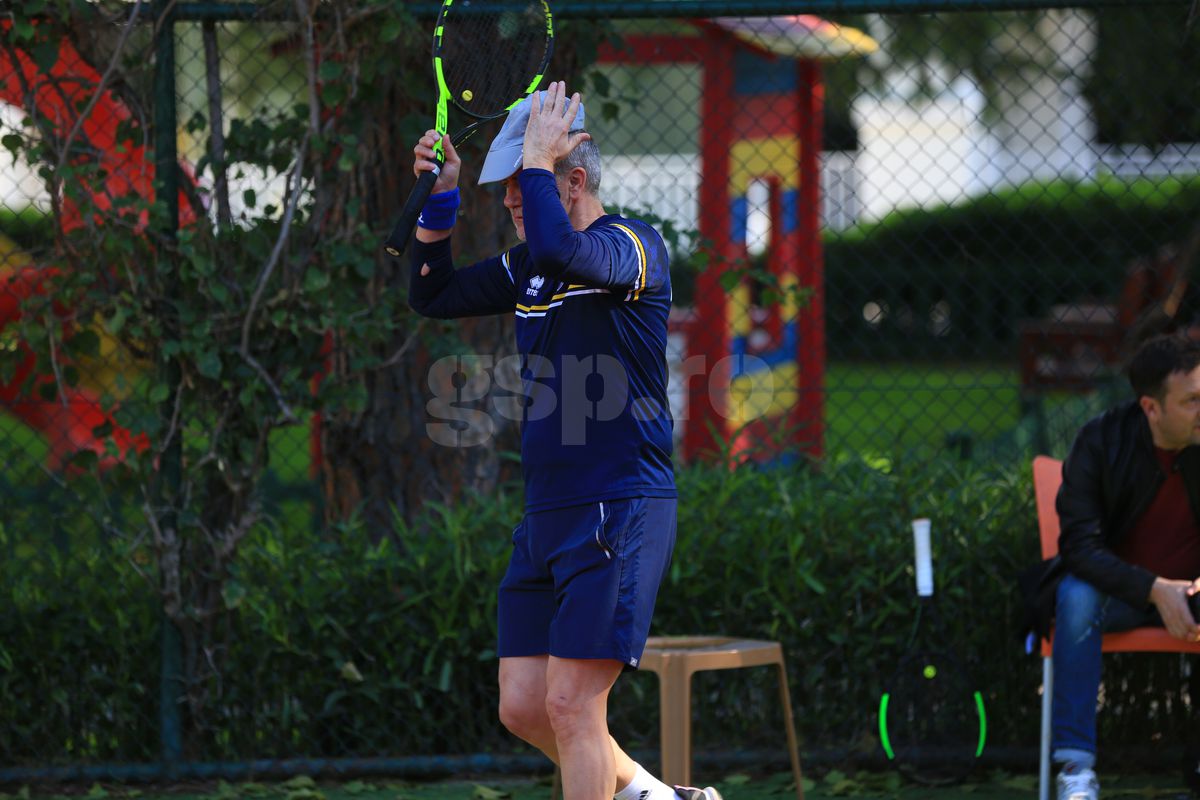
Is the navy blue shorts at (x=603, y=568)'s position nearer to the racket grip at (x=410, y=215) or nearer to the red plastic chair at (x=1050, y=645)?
the racket grip at (x=410, y=215)

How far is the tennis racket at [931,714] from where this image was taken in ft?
15.4

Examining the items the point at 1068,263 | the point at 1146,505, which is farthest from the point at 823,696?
the point at 1068,263

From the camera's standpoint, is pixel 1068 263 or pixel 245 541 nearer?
pixel 245 541

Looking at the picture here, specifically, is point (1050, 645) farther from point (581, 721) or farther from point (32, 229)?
point (32, 229)

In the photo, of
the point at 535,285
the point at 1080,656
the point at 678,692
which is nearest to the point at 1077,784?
the point at 1080,656

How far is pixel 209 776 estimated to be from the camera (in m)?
4.83

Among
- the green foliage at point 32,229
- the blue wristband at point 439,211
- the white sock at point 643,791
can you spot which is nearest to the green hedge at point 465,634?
the green foliage at point 32,229

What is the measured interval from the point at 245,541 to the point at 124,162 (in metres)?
1.24

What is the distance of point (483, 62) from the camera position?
396 cm

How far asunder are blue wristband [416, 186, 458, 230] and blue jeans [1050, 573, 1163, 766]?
1.98 m

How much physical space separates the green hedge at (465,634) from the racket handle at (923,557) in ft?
0.88

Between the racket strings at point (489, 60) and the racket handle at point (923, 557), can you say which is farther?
the racket handle at point (923, 557)

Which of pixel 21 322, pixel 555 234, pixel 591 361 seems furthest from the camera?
pixel 21 322

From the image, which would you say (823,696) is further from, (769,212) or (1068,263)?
(1068,263)
